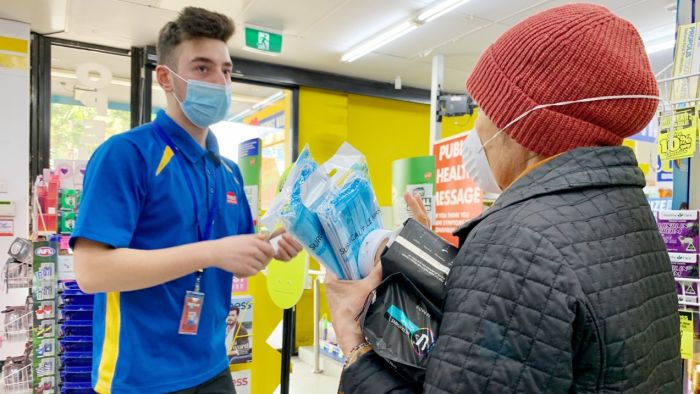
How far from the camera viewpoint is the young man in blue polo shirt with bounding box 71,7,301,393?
1.21 m

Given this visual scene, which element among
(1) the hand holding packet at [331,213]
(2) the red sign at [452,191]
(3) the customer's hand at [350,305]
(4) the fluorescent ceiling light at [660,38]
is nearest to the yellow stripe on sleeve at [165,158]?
(1) the hand holding packet at [331,213]

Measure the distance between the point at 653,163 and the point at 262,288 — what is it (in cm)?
428

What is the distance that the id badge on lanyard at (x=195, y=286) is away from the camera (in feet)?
Answer: 4.40

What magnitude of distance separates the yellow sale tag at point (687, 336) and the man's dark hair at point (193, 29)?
1.85 meters

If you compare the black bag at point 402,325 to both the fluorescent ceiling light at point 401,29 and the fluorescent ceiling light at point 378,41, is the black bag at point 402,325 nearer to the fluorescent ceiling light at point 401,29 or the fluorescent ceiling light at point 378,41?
the fluorescent ceiling light at point 401,29

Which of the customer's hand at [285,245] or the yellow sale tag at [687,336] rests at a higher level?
the customer's hand at [285,245]

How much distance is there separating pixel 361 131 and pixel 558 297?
20.3ft

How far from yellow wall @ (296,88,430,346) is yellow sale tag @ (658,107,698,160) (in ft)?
15.0

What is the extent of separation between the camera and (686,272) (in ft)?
5.33

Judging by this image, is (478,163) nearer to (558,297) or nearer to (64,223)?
(558,297)

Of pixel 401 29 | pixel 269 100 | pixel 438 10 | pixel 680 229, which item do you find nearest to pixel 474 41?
pixel 401 29

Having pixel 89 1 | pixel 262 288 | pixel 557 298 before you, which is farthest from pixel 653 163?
pixel 89 1

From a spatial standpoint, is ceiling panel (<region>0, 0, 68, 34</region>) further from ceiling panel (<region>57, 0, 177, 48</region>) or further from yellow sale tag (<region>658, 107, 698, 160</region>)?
yellow sale tag (<region>658, 107, 698, 160</region>)

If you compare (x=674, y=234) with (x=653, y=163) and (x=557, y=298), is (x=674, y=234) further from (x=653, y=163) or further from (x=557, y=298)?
(x=653, y=163)
